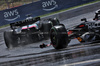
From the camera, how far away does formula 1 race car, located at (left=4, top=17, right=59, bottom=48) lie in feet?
41.4

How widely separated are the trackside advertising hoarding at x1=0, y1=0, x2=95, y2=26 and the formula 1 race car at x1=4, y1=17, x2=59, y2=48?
10.2 meters

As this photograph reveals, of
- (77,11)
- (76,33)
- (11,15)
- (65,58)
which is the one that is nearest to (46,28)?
(76,33)

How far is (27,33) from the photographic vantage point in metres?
12.8

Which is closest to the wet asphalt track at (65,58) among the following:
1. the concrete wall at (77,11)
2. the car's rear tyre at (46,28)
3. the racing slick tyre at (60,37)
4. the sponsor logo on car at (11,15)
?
the racing slick tyre at (60,37)

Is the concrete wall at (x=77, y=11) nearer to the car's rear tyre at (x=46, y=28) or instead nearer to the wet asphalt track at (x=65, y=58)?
the car's rear tyre at (x=46, y=28)

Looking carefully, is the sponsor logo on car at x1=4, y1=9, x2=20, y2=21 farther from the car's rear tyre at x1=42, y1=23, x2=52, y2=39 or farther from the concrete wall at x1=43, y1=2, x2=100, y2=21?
the car's rear tyre at x1=42, y1=23, x2=52, y2=39

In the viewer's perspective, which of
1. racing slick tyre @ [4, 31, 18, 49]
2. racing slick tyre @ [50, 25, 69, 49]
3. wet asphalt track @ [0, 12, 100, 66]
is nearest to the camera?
wet asphalt track @ [0, 12, 100, 66]

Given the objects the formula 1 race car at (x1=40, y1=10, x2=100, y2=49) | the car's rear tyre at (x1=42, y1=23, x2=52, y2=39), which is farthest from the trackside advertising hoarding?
the formula 1 race car at (x1=40, y1=10, x2=100, y2=49)

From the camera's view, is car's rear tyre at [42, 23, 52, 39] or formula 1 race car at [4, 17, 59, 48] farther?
car's rear tyre at [42, 23, 52, 39]

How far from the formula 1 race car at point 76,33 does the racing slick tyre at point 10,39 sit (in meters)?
4.45

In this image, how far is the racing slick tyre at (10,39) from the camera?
40.9ft

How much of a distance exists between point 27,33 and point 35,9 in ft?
39.3

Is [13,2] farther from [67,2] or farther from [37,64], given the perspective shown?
[37,64]

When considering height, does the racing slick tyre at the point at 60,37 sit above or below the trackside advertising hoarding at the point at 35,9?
above
